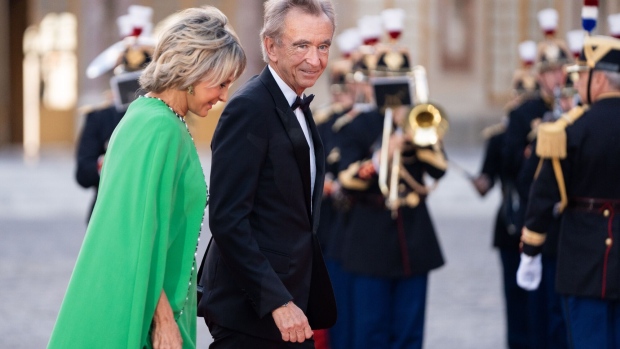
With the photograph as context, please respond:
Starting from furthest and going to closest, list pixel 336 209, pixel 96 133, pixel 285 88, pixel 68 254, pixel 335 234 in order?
pixel 68 254, pixel 336 209, pixel 335 234, pixel 96 133, pixel 285 88

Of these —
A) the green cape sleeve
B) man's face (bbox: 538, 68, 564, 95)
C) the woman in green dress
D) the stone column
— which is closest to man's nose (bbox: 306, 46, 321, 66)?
the woman in green dress

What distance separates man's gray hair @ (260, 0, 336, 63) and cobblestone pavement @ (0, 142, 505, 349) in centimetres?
414

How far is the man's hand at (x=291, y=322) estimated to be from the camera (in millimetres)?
3836

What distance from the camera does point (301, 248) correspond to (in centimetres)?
400

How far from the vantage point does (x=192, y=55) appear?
369 cm

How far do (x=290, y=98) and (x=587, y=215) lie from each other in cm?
187

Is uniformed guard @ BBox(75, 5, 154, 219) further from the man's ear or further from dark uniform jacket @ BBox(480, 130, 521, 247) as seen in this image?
the man's ear

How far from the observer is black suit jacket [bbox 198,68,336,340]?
12.6ft

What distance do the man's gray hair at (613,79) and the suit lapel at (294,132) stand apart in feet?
6.43

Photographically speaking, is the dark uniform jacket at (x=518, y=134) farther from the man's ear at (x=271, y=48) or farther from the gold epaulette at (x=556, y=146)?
the man's ear at (x=271, y=48)

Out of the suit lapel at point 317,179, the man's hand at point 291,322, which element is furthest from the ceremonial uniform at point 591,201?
the man's hand at point 291,322

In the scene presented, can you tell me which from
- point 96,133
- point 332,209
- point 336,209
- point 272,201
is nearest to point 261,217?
point 272,201

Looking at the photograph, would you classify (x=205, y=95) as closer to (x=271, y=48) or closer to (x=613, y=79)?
(x=271, y=48)

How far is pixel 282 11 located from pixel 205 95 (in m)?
0.45
